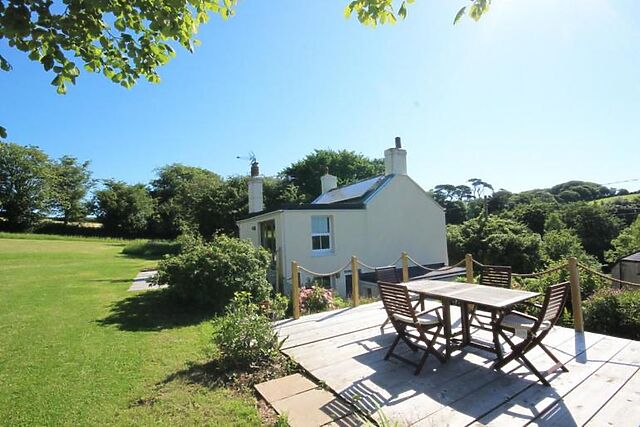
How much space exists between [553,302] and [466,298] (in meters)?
0.94

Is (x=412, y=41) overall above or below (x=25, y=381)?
above

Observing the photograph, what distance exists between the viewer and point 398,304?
4.46 metres

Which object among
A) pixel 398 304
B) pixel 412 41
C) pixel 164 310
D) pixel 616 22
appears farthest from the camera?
pixel 164 310

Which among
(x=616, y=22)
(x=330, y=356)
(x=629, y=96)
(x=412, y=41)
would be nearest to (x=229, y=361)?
(x=330, y=356)

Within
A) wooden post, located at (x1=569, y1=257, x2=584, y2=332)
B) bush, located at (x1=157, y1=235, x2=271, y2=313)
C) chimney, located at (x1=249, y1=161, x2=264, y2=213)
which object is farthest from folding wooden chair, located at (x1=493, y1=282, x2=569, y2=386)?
chimney, located at (x1=249, y1=161, x2=264, y2=213)

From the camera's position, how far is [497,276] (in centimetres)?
593

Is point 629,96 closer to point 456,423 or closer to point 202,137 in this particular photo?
point 456,423

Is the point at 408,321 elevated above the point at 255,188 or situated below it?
below

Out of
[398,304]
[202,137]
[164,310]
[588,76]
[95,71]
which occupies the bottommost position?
[164,310]

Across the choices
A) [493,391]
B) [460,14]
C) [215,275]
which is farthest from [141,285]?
[460,14]

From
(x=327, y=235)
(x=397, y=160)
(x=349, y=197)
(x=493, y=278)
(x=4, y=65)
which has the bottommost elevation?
(x=493, y=278)

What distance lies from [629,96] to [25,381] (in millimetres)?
15498

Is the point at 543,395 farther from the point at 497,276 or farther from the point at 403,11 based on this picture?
the point at 403,11

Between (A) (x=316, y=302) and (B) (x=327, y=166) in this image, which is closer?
(A) (x=316, y=302)
